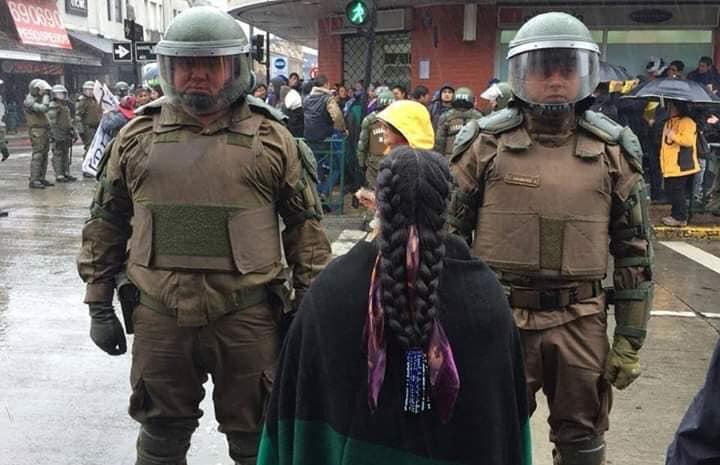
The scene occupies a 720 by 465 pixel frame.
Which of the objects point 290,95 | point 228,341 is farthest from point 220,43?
point 290,95

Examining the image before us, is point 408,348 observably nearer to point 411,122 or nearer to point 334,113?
point 411,122

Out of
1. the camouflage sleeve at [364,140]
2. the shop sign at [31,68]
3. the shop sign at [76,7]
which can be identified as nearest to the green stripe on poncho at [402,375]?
the camouflage sleeve at [364,140]

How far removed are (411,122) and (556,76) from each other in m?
1.17

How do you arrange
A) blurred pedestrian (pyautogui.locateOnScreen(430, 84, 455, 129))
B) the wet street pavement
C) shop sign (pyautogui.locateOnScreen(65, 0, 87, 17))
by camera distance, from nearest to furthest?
the wet street pavement < blurred pedestrian (pyautogui.locateOnScreen(430, 84, 455, 129)) < shop sign (pyautogui.locateOnScreen(65, 0, 87, 17))

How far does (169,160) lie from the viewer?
8.97 ft

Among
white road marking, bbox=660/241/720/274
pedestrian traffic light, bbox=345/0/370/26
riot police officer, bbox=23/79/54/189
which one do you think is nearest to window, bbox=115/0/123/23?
riot police officer, bbox=23/79/54/189

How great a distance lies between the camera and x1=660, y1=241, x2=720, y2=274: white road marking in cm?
802

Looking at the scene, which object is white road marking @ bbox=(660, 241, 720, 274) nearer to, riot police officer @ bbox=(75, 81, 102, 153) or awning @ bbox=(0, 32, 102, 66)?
riot police officer @ bbox=(75, 81, 102, 153)

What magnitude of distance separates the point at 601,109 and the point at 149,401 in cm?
917

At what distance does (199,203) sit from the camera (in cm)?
272

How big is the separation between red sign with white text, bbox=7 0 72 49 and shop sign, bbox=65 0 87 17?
179 centimetres

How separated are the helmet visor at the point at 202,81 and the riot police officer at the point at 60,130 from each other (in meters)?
11.7

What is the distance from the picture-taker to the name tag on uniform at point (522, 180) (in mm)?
2797

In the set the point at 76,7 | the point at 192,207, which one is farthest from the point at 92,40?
the point at 192,207
